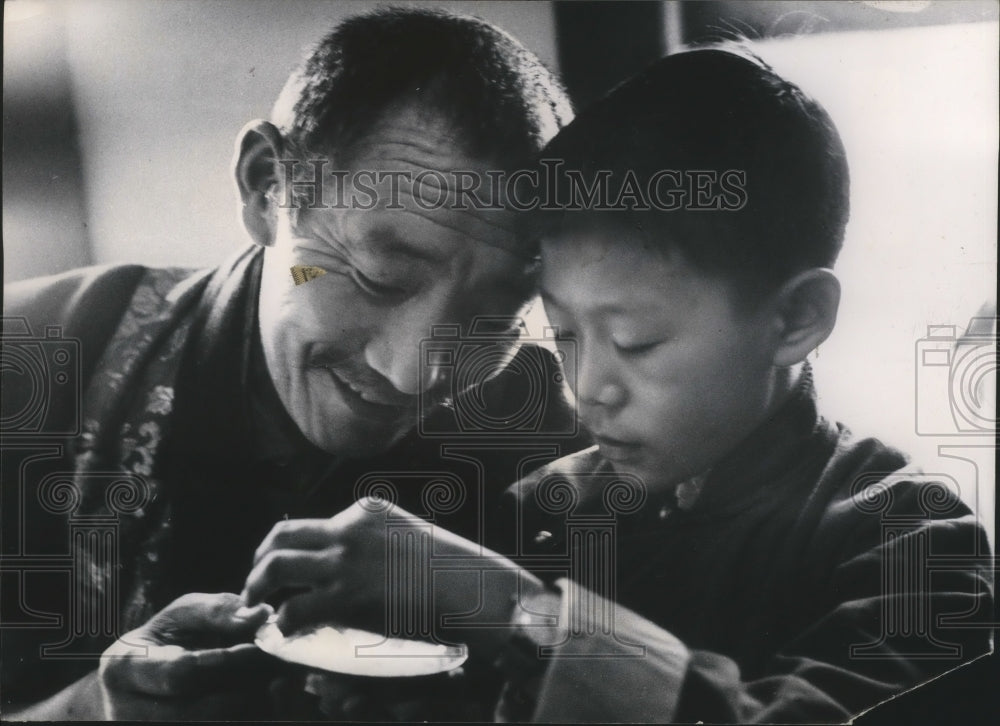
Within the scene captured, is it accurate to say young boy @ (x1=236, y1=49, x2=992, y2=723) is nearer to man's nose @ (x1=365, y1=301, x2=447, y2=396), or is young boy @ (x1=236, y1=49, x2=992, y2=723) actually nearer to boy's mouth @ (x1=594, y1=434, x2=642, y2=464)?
boy's mouth @ (x1=594, y1=434, x2=642, y2=464)

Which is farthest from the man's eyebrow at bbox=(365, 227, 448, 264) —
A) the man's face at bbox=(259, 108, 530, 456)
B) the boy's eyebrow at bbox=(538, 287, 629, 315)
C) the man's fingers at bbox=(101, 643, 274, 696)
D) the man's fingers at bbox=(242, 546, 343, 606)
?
the man's fingers at bbox=(101, 643, 274, 696)

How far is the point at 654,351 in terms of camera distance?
2090 mm

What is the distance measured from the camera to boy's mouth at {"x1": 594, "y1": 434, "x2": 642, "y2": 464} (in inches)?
84.0

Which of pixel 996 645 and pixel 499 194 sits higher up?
pixel 499 194

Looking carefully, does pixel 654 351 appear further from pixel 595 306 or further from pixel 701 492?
pixel 701 492

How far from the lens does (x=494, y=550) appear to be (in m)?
2.15

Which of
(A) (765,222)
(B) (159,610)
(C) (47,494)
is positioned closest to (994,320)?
(A) (765,222)

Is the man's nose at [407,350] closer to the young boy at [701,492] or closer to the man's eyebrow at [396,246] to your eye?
the man's eyebrow at [396,246]

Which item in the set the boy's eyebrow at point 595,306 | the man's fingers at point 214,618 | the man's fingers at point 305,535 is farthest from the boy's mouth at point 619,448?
the man's fingers at point 214,618

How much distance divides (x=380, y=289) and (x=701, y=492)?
889 mm

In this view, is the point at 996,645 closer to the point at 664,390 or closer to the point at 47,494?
the point at 664,390

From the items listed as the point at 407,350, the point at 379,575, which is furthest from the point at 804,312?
the point at 379,575

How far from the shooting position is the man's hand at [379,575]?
84.5 inches

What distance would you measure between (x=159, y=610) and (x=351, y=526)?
0.51m
